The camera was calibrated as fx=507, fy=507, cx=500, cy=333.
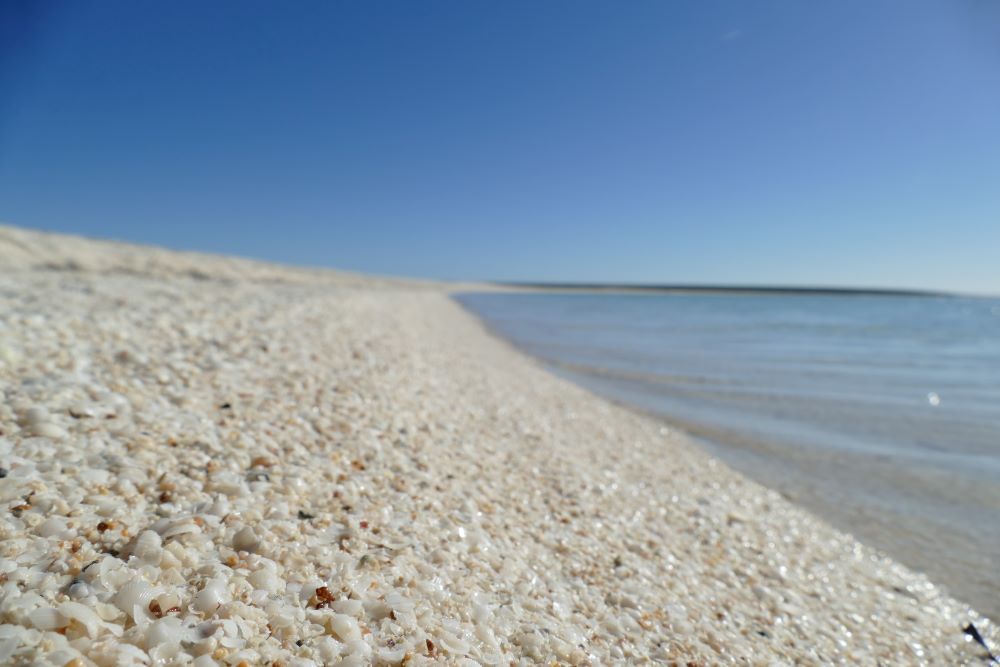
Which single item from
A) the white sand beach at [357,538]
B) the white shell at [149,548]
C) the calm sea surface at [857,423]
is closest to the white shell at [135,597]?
the white sand beach at [357,538]

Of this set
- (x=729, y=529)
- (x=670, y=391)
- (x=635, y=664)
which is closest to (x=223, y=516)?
(x=635, y=664)

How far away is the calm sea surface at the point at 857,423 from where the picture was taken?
16.0 ft

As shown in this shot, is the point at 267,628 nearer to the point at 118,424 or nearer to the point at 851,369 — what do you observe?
the point at 118,424

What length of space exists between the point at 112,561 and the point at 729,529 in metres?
4.08

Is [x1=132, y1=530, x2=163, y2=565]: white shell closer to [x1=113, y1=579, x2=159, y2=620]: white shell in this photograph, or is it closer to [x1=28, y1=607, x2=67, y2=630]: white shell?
[x1=113, y1=579, x2=159, y2=620]: white shell

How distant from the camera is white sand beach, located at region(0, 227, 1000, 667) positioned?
5.98 ft

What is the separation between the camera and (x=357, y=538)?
2.50m

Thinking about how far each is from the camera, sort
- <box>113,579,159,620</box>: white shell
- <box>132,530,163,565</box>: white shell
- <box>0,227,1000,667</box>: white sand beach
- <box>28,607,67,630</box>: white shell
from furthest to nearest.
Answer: <box>132,530,163,565</box>: white shell < <box>0,227,1000,667</box>: white sand beach < <box>113,579,159,620</box>: white shell < <box>28,607,67,630</box>: white shell

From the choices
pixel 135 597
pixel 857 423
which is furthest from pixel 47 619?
pixel 857 423

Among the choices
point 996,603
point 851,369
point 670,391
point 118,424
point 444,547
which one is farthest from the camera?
point 851,369

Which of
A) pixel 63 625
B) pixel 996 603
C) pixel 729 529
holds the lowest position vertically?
pixel 996 603

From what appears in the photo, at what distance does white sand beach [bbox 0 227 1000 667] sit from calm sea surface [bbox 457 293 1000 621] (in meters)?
0.72

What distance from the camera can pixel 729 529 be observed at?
4.14 m

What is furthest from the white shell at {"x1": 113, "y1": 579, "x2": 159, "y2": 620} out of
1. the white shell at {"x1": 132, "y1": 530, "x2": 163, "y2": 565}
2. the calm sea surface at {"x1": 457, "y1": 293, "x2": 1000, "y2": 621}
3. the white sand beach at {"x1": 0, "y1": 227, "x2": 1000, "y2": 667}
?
the calm sea surface at {"x1": 457, "y1": 293, "x2": 1000, "y2": 621}
